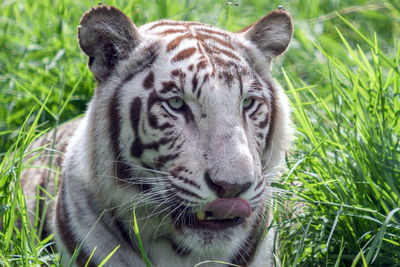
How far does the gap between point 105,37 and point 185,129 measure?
1.83 ft

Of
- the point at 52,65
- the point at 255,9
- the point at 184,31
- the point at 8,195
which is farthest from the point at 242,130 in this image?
the point at 255,9

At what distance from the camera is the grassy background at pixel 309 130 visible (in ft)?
8.95

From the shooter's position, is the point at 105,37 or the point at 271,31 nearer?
the point at 105,37

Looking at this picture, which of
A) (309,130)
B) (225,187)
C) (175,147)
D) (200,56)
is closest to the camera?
(225,187)

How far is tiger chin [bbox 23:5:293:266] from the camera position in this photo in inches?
96.5

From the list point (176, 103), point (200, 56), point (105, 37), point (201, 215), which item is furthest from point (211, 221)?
point (105, 37)

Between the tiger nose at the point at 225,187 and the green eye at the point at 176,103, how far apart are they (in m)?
0.34

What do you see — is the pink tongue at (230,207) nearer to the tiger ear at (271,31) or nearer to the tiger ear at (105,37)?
the tiger ear at (105,37)

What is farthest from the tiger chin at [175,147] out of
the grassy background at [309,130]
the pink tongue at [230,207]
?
the grassy background at [309,130]

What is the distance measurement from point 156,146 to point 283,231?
0.82 metres

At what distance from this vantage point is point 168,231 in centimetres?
268

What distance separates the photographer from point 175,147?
2.51 meters

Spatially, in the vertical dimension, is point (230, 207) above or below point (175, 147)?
below

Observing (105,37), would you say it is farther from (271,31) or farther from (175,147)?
(271,31)
